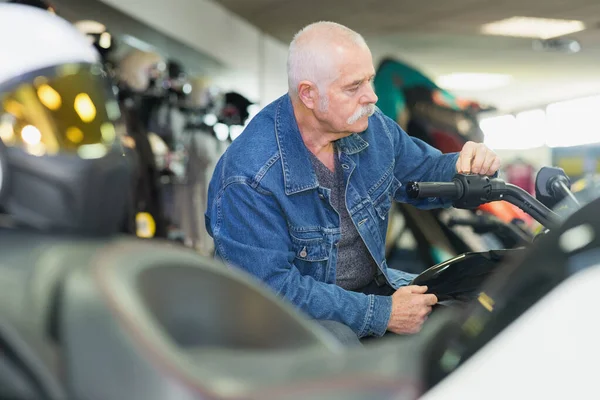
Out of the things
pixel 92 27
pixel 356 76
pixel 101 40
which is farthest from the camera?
pixel 92 27

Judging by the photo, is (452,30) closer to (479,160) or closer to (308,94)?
(308,94)

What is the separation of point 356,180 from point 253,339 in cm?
91

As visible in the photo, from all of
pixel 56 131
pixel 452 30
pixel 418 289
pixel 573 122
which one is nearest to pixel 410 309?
pixel 418 289

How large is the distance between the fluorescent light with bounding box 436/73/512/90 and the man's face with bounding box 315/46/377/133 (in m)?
7.80

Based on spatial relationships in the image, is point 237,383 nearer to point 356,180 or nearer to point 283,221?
point 283,221

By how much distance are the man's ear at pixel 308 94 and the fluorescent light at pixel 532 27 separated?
17.5 feet

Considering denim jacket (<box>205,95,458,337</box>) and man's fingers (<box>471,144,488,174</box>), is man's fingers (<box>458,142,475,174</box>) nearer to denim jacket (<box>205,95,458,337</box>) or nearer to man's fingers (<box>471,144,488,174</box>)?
man's fingers (<box>471,144,488,174</box>)

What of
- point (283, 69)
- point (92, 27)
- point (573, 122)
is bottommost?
point (573, 122)

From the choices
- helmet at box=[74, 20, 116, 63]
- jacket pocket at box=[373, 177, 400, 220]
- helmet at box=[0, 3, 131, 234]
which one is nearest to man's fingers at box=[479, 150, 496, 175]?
jacket pocket at box=[373, 177, 400, 220]

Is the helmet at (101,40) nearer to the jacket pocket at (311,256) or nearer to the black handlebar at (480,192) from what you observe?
the jacket pocket at (311,256)

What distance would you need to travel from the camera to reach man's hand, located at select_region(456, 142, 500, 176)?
127 centimetres

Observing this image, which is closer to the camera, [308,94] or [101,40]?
[308,94]

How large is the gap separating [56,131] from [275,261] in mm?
562

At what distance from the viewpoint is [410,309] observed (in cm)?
119
